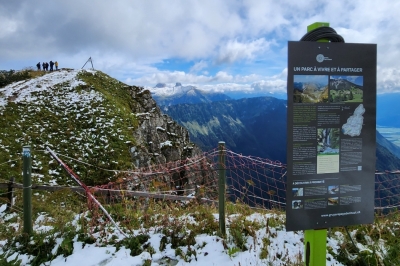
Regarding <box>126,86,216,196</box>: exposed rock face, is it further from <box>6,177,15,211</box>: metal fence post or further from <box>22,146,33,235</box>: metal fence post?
<box>22,146,33,235</box>: metal fence post

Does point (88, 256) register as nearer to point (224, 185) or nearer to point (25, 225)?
point (25, 225)

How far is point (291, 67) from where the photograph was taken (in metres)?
3.00

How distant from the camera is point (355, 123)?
10.5 feet

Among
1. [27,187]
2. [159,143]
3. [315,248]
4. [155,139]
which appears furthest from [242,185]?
[159,143]

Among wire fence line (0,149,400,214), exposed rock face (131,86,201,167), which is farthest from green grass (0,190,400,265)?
exposed rock face (131,86,201,167)

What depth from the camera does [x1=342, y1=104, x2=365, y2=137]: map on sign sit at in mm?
3176

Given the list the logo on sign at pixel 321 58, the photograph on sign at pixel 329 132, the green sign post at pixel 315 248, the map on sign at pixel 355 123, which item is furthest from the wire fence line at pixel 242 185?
the logo on sign at pixel 321 58

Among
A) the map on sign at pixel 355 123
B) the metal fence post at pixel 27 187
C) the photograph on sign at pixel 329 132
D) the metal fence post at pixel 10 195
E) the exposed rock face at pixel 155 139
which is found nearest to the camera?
the photograph on sign at pixel 329 132

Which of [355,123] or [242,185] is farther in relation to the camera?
[242,185]

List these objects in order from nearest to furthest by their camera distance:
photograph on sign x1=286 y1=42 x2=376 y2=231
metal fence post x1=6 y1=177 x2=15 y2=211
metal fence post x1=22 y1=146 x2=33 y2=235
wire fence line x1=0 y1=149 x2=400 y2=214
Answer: photograph on sign x1=286 y1=42 x2=376 y2=231 < metal fence post x1=22 y1=146 x2=33 y2=235 < wire fence line x1=0 y1=149 x2=400 y2=214 < metal fence post x1=6 y1=177 x2=15 y2=211

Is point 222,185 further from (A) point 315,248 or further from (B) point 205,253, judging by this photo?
(A) point 315,248

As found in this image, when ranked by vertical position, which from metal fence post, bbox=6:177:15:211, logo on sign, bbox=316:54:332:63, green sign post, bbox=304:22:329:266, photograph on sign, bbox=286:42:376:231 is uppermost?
logo on sign, bbox=316:54:332:63

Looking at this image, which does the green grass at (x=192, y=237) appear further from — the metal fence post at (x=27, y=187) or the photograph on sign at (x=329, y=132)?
the photograph on sign at (x=329, y=132)

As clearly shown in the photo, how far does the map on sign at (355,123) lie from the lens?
3176 millimetres
